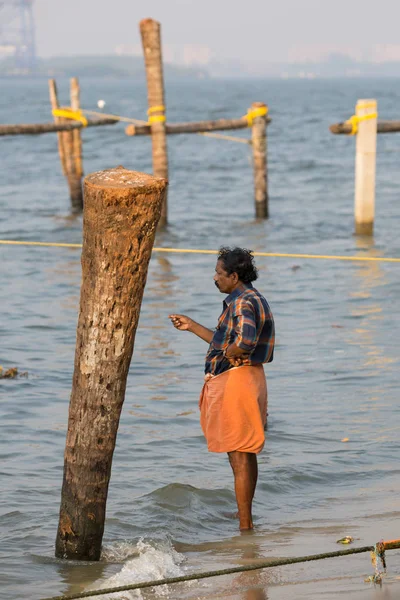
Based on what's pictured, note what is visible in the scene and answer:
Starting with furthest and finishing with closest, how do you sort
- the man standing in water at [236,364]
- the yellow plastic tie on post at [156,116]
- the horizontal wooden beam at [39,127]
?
the yellow plastic tie on post at [156,116], the horizontal wooden beam at [39,127], the man standing in water at [236,364]

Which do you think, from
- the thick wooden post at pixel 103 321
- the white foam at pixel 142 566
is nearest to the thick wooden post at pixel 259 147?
the white foam at pixel 142 566

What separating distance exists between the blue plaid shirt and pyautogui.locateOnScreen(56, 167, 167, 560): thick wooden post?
60cm

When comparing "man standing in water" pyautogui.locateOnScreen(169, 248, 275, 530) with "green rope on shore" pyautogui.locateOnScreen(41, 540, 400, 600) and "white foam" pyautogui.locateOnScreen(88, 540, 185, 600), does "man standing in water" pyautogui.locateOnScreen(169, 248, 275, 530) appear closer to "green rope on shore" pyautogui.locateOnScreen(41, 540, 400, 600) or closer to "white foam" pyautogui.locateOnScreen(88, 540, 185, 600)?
"white foam" pyautogui.locateOnScreen(88, 540, 185, 600)

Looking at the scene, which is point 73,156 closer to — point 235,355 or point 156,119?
point 156,119

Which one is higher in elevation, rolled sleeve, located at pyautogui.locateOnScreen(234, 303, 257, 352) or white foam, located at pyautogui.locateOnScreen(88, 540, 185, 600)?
rolled sleeve, located at pyautogui.locateOnScreen(234, 303, 257, 352)

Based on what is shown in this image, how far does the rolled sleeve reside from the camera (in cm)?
475

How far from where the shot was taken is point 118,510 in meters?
5.65

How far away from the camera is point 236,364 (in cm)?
491

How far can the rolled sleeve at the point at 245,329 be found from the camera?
475 cm

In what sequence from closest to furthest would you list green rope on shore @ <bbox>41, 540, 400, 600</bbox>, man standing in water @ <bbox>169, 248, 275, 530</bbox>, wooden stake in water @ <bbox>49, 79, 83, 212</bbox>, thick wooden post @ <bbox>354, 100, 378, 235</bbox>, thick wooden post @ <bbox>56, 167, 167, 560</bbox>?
green rope on shore @ <bbox>41, 540, 400, 600</bbox>, thick wooden post @ <bbox>56, 167, 167, 560</bbox>, man standing in water @ <bbox>169, 248, 275, 530</bbox>, thick wooden post @ <bbox>354, 100, 378, 235</bbox>, wooden stake in water @ <bbox>49, 79, 83, 212</bbox>

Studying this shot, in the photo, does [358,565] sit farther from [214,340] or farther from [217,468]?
[217,468]

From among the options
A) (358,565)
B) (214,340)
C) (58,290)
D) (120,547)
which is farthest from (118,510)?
(58,290)

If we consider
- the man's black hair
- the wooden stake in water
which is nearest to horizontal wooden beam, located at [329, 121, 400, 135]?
the wooden stake in water

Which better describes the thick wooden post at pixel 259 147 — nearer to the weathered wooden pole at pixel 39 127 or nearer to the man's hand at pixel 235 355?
the weathered wooden pole at pixel 39 127
